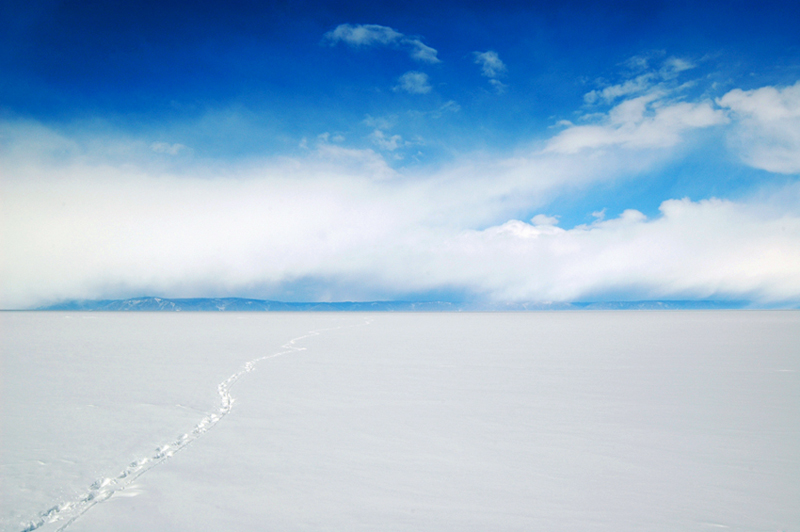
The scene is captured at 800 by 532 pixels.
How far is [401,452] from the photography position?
20.2 ft

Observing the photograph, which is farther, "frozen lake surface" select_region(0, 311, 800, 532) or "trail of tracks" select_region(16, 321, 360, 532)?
"frozen lake surface" select_region(0, 311, 800, 532)

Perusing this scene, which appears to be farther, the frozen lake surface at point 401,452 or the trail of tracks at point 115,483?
the frozen lake surface at point 401,452

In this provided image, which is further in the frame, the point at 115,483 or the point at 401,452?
the point at 401,452

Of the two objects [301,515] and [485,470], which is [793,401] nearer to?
[485,470]

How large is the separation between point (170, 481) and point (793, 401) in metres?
11.7

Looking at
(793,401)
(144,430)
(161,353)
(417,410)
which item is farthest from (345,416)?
(161,353)

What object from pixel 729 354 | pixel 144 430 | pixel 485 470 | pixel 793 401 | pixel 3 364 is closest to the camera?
pixel 485 470

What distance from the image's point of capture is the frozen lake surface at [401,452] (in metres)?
4.36

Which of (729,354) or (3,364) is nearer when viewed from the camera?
(3,364)

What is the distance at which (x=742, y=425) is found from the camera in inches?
287

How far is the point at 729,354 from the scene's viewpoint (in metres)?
17.5

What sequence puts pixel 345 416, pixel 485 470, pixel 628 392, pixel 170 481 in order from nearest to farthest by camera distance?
pixel 170 481 → pixel 485 470 → pixel 345 416 → pixel 628 392

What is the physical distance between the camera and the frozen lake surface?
14.3 feet

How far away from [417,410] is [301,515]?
14.2 ft
